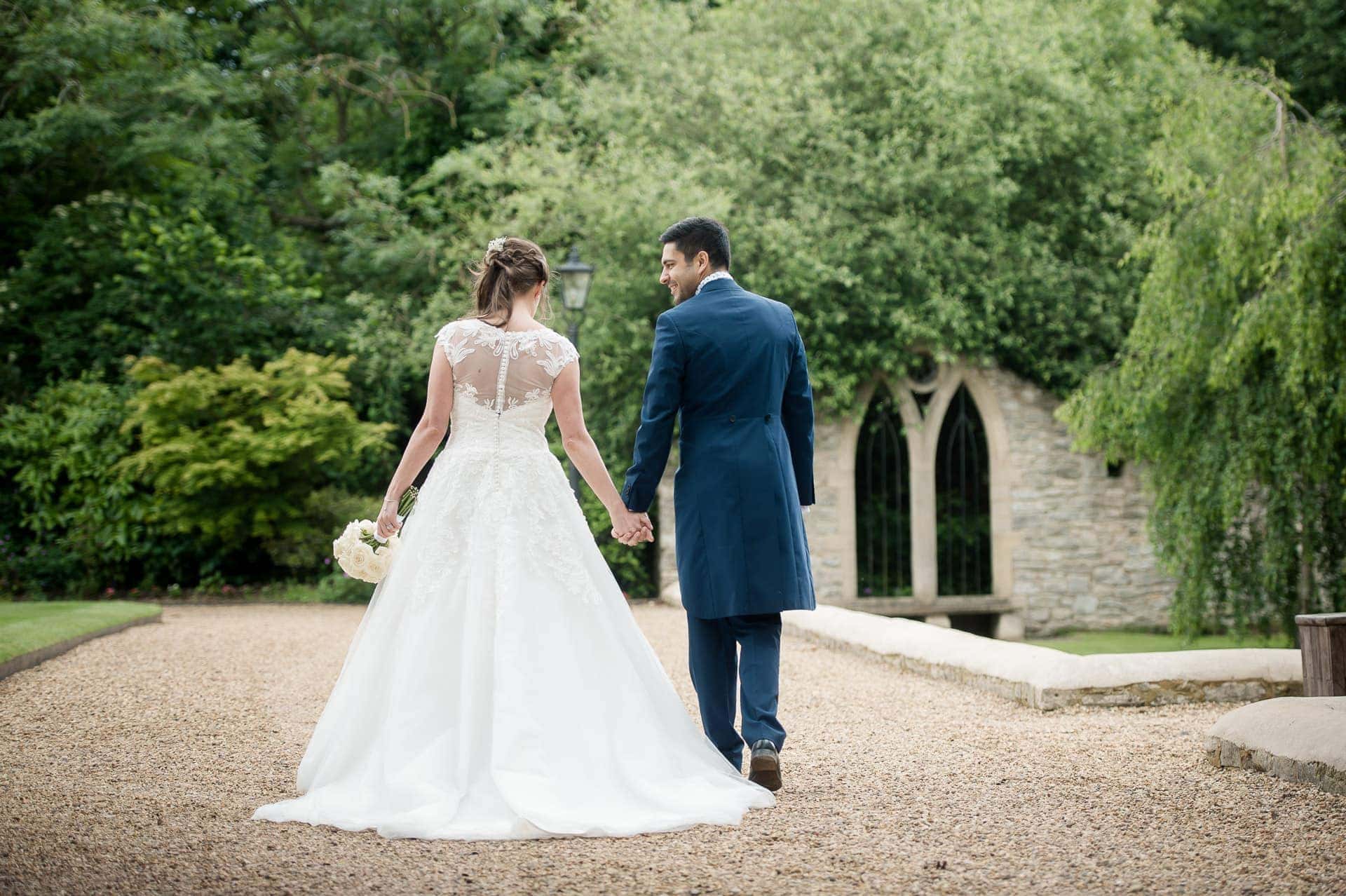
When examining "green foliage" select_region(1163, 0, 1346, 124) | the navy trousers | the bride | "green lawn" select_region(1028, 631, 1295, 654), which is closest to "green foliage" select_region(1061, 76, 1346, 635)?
"green lawn" select_region(1028, 631, 1295, 654)

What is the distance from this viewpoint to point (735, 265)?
11789 mm

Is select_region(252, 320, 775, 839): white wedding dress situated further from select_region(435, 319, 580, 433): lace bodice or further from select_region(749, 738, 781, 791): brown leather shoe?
select_region(749, 738, 781, 791): brown leather shoe

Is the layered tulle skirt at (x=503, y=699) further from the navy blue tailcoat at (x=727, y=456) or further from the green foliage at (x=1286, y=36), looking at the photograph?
the green foliage at (x=1286, y=36)

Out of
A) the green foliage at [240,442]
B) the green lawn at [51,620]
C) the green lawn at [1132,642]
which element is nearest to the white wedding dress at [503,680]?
the green lawn at [51,620]

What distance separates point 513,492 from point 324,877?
1330 millimetres

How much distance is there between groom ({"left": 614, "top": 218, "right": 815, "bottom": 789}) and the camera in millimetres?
3918

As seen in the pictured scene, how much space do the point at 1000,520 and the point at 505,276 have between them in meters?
9.25

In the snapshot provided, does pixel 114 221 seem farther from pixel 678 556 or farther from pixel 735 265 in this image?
pixel 678 556

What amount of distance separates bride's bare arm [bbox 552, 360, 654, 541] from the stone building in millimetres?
8038

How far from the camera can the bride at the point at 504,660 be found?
3.43 metres

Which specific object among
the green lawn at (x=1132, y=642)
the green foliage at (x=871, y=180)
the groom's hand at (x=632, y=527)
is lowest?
the green lawn at (x=1132, y=642)

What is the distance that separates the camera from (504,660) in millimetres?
3594

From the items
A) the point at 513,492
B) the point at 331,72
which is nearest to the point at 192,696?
the point at 513,492

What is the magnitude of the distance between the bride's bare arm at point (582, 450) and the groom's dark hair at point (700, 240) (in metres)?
0.54
